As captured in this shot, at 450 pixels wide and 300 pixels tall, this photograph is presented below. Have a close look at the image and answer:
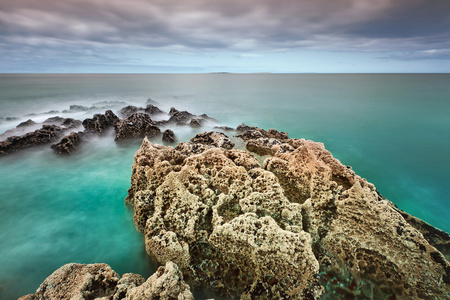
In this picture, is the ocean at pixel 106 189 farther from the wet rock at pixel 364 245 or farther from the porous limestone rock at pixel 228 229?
the wet rock at pixel 364 245

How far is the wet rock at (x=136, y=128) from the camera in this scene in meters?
11.0

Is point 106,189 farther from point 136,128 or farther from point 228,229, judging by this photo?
point 228,229

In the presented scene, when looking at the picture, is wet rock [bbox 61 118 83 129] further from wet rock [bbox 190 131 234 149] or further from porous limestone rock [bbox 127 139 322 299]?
porous limestone rock [bbox 127 139 322 299]

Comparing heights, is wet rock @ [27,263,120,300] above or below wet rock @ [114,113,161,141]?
below

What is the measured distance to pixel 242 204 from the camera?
159 inches

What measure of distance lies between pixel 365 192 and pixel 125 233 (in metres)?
5.52

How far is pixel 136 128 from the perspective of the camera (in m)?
11.2

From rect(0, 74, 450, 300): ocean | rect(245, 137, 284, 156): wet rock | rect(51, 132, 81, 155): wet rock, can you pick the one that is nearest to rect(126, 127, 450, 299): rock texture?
rect(0, 74, 450, 300): ocean

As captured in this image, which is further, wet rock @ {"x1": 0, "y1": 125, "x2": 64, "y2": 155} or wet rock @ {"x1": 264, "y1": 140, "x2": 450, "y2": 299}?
wet rock @ {"x1": 0, "y1": 125, "x2": 64, "y2": 155}

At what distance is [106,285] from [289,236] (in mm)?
3000

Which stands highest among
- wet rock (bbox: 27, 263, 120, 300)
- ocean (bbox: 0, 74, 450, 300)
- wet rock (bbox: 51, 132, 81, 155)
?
wet rock (bbox: 27, 263, 120, 300)

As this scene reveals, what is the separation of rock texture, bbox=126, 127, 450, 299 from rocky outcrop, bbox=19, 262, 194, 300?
0.78 meters

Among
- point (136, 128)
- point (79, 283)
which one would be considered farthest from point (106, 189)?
point (136, 128)

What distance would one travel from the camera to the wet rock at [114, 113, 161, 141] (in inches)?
431
